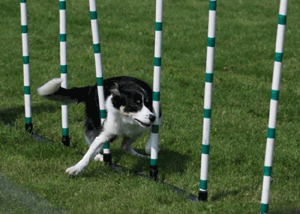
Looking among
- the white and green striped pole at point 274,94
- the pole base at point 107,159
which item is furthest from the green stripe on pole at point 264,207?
the pole base at point 107,159

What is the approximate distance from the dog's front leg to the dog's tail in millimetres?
646

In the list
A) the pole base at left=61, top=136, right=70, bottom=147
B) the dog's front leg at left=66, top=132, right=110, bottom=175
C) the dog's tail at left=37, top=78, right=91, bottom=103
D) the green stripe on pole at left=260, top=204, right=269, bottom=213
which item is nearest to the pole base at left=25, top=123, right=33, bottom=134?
the pole base at left=61, top=136, right=70, bottom=147

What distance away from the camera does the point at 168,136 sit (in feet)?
23.6

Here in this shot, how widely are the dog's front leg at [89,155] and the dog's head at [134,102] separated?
0.30m

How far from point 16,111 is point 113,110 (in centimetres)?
238

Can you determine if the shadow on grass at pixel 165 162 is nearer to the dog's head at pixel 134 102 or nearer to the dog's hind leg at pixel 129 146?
the dog's hind leg at pixel 129 146

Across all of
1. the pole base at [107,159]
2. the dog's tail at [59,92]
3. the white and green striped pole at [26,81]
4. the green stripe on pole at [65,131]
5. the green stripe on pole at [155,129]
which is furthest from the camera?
the white and green striped pole at [26,81]

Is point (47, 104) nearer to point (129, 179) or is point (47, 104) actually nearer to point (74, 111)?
point (74, 111)

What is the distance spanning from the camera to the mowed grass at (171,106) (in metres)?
5.51

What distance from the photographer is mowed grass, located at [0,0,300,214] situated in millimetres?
5512

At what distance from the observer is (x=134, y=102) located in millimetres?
5844

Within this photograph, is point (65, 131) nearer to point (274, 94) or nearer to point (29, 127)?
point (29, 127)

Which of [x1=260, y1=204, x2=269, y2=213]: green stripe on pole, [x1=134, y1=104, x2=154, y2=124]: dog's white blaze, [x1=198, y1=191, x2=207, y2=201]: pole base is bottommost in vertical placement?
[x1=198, y1=191, x2=207, y2=201]: pole base

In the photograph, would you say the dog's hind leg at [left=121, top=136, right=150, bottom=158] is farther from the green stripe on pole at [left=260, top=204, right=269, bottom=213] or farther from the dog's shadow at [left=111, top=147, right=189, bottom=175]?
the green stripe on pole at [left=260, top=204, right=269, bottom=213]
